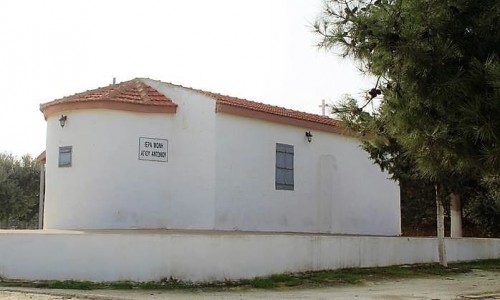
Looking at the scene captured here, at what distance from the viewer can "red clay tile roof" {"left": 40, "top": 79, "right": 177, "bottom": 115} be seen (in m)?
17.4

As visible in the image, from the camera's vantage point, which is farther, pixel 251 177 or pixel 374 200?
Result: pixel 374 200

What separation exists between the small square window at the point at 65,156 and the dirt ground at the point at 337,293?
569cm

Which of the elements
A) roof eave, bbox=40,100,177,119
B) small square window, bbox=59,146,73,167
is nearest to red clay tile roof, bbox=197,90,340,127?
roof eave, bbox=40,100,177,119

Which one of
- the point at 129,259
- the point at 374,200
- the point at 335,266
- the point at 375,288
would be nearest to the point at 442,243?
the point at 374,200

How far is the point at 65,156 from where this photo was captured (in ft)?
58.0

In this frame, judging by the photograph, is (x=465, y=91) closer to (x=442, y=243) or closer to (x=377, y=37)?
(x=377, y=37)

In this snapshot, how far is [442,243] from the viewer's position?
1994 cm

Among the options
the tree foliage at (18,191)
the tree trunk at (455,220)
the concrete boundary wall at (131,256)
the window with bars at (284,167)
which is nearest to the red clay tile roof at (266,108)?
the window with bars at (284,167)

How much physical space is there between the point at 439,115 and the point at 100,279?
814cm

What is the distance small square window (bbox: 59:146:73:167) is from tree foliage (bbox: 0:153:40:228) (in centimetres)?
1414

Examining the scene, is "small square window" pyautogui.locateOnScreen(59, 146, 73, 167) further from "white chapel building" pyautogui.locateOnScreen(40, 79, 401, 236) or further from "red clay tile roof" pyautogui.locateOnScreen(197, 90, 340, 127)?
"red clay tile roof" pyautogui.locateOnScreen(197, 90, 340, 127)

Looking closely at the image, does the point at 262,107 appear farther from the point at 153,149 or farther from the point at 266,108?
the point at 153,149

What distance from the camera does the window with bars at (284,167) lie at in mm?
19500

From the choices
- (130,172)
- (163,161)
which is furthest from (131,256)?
(163,161)
